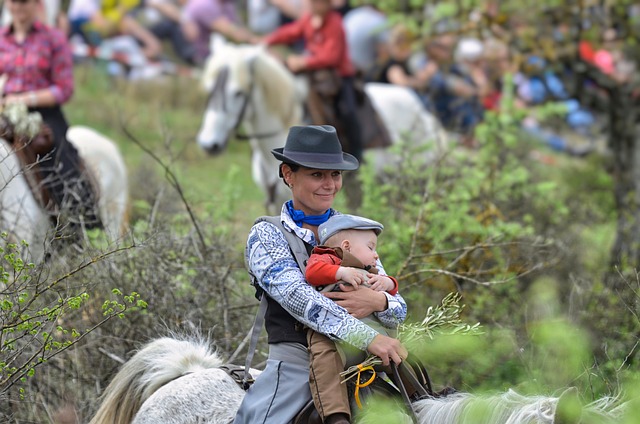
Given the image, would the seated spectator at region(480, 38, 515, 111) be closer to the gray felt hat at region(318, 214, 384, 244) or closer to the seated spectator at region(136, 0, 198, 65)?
the gray felt hat at region(318, 214, 384, 244)

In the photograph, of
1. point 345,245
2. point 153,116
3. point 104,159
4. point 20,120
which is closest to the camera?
point 345,245

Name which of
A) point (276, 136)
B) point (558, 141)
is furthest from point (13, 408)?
point (558, 141)

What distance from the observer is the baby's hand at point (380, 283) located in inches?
147

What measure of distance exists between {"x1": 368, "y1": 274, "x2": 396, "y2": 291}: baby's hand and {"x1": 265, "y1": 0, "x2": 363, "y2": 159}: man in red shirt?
714 cm

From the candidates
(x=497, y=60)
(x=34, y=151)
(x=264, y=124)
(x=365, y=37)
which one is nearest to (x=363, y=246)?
(x=34, y=151)

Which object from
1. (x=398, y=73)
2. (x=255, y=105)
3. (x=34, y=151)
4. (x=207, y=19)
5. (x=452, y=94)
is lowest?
(x=452, y=94)

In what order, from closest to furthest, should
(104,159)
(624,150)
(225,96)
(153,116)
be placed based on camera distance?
(104,159) < (225,96) < (624,150) < (153,116)

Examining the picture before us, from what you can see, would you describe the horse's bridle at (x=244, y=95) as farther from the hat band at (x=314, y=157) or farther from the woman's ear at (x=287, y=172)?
the hat band at (x=314, y=157)

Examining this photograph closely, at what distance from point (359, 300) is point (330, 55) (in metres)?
7.40

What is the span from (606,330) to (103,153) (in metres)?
4.71

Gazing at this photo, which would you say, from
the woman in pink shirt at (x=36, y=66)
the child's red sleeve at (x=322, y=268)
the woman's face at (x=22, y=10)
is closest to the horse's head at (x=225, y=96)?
the woman in pink shirt at (x=36, y=66)

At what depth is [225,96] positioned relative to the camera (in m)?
10.1

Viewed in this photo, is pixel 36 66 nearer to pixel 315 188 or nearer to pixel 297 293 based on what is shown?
pixel 315 188

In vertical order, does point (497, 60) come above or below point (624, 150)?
above
